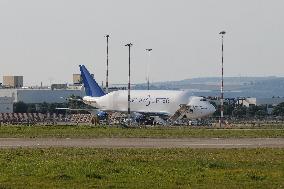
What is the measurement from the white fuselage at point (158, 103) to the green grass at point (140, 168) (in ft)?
241

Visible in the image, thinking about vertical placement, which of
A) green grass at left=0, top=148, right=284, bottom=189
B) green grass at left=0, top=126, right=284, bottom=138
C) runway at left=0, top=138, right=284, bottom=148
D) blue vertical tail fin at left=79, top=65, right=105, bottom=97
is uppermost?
blue vertical tail fin at left=79, top=65, right=105, bottom=97

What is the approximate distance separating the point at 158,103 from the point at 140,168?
289 ft

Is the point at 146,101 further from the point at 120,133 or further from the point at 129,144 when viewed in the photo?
the point at 129,144

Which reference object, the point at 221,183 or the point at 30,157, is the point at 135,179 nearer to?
the point at 221,183

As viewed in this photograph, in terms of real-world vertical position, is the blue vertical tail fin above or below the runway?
above

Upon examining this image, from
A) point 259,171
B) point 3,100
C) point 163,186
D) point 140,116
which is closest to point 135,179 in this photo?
point 163,186

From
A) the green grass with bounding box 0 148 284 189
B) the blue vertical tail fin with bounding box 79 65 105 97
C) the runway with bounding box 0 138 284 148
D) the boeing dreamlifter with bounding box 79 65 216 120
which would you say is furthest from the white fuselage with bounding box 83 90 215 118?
the green grass with bounding box 0 148 284 189

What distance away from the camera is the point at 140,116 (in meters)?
117

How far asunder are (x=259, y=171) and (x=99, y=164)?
6.50 metres

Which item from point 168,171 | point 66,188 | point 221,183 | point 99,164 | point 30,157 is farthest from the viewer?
point 30,157

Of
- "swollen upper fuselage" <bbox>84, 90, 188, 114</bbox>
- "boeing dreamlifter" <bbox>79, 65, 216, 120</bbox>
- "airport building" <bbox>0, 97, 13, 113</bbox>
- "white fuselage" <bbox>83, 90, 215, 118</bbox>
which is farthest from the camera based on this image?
"airport building" <bbox>0, 97, 13, 113</bbox>

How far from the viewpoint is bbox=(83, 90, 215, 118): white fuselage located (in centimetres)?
11575

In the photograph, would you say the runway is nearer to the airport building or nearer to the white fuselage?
the white fuselage

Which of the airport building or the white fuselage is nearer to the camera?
the white fuselage
